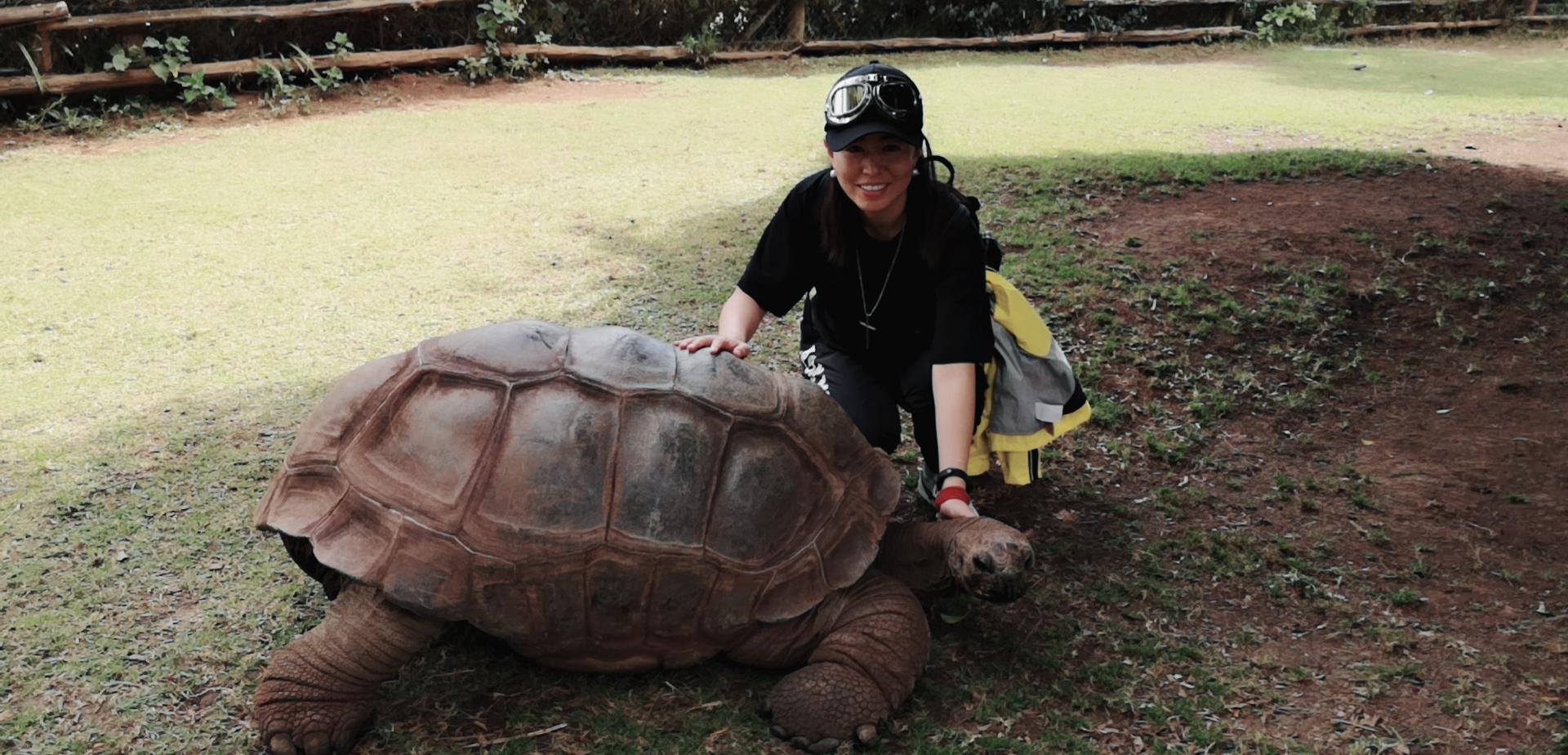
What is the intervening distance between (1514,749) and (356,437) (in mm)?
2353

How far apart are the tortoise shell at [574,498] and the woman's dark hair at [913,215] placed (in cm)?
52

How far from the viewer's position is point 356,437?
230 cm

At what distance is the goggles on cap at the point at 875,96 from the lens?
2441 millimetres

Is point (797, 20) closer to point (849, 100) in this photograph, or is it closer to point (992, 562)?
point (849, 100)

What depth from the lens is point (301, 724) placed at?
2.13 metres

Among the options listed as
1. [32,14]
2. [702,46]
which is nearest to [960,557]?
[32,14]

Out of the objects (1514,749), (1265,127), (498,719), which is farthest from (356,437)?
(1265,127)

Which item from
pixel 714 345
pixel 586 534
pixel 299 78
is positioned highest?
pixel 299 78

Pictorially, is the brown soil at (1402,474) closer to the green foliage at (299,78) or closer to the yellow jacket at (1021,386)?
the yellow jacket at (1021,386)

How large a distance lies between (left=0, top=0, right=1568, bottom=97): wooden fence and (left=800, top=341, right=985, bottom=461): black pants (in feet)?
21.2

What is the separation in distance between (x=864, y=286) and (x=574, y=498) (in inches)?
40.8

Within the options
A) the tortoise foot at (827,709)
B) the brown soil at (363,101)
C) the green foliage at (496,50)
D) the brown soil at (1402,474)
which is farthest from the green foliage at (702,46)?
the tortoise foot at (827,709)

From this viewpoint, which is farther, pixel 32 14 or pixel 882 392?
pixel 32 14

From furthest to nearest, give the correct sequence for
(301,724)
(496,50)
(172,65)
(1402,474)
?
(496,50)
(172,65)
(1402,474)
(301,724)
